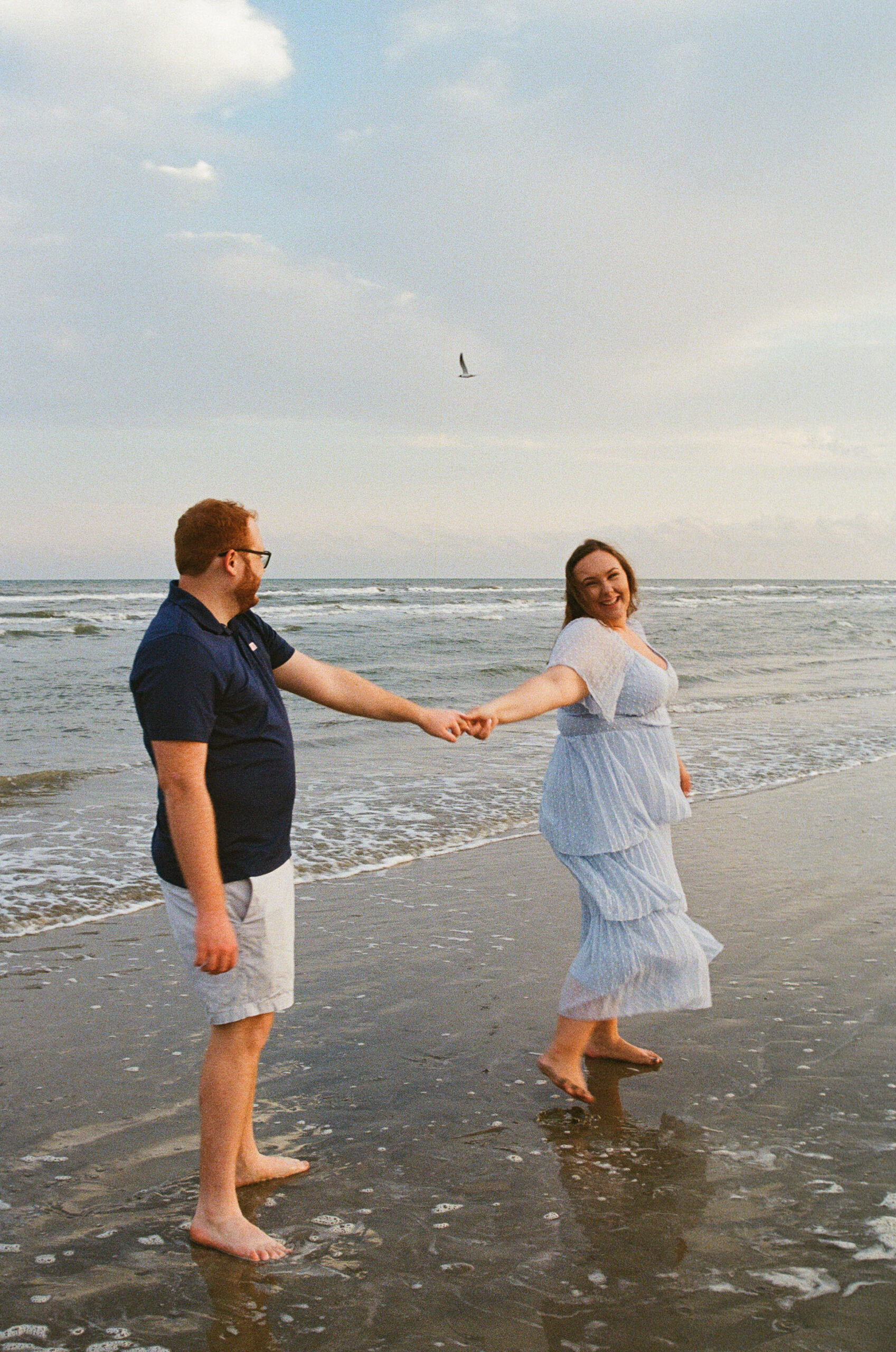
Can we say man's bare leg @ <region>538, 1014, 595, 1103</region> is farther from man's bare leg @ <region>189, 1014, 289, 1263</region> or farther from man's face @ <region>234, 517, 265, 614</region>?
man's face @ <region>234, 517, 265, 614</region>

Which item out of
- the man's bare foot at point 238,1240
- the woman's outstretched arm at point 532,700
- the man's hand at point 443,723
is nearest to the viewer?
the man's bare foot at point 238,1240

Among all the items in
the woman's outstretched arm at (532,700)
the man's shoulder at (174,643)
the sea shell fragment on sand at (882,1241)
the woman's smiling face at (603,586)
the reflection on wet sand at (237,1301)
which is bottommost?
the reflection on wet sand at (237,1301)

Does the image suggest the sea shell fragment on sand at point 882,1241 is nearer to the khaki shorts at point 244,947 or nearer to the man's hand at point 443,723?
the khaki shorts at point 244,947

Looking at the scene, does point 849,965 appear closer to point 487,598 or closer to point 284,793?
point 284,793

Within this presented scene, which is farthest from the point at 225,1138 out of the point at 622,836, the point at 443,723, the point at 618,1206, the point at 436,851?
the point at 436,851

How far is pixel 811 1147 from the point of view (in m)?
3.12

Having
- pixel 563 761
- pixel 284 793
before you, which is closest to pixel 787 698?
pixel 563 761

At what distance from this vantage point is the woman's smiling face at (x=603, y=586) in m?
3.67

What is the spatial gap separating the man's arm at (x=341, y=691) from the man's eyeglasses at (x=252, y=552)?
334 mm

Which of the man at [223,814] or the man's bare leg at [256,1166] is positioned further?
the man's bare leg at [256,1166]

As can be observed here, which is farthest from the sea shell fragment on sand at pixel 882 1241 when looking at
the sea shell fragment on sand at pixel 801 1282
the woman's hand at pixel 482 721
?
the woman's hand at pixel 482 721

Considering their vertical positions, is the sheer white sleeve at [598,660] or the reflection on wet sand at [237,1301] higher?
the sheer white sleeve at [598,660]

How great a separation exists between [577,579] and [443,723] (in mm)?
692

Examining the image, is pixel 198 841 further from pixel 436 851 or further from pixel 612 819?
pixel 436 851
